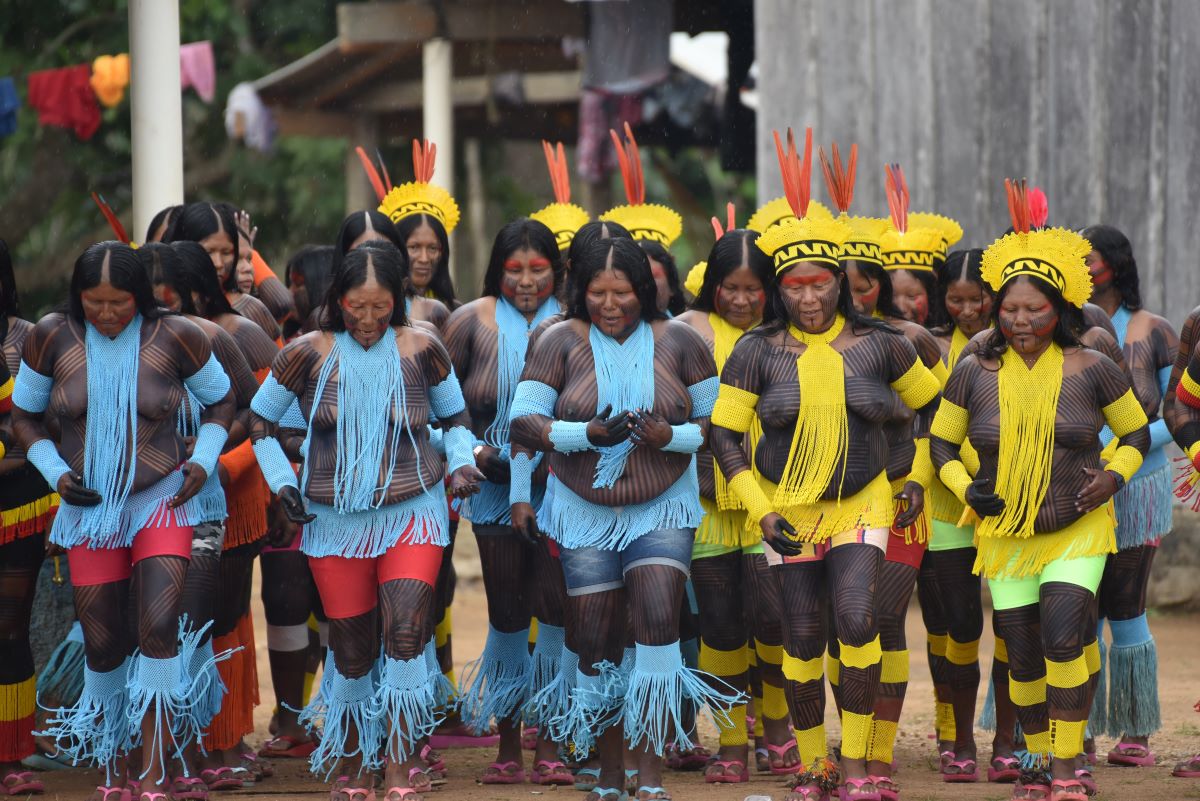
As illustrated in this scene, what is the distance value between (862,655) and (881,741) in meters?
0.59

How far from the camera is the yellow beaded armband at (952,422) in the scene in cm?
629

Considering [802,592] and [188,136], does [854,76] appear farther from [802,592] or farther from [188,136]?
[188,136]

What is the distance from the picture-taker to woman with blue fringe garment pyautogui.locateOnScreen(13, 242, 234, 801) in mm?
6141

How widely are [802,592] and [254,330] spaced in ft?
8.20

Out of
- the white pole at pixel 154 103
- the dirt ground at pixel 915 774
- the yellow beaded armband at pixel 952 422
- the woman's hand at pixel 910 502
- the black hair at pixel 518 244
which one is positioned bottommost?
the dirt ground at pixel 915 774

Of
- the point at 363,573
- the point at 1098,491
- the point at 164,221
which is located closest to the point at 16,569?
the point at 363,573

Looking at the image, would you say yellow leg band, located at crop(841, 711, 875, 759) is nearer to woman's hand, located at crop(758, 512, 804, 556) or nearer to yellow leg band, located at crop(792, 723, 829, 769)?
yellow leg band, located at crop(792, 723, 829, 769)

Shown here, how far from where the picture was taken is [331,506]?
6188 mm

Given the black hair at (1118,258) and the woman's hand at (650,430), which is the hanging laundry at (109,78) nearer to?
the black hair at (1118,258)

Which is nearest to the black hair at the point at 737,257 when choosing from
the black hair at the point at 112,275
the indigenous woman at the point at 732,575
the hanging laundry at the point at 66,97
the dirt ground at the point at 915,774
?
the indigenous woman at the point at 732,575

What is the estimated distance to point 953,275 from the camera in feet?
23.7

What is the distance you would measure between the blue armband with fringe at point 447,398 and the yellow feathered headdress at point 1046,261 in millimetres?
1975

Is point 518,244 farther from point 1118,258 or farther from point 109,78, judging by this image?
point 109,78

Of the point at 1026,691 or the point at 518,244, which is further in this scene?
the point at 518,244
